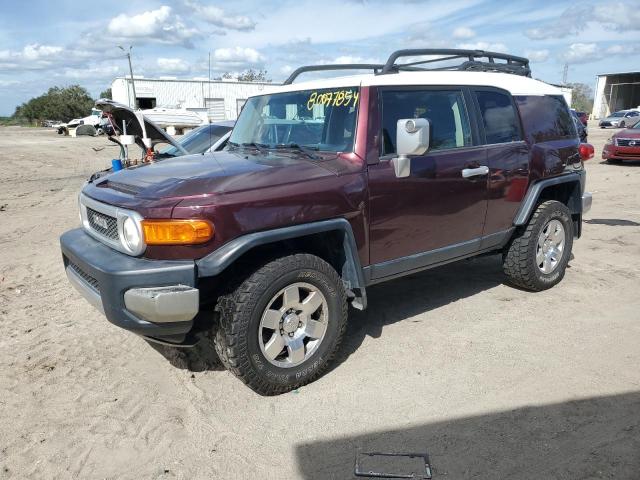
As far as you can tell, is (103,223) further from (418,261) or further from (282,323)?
(418,261)

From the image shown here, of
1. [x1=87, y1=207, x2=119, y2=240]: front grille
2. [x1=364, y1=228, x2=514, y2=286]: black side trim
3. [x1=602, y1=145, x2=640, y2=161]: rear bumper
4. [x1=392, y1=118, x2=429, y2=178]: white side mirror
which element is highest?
[x1=392, y1=118, x2=429, y2=178]: white side mirror

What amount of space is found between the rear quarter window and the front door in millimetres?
791

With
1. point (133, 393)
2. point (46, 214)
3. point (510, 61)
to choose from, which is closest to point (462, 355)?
point (133, 393)

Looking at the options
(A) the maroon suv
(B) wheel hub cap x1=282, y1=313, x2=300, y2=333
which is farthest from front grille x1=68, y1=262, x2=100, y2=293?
(B) wheel hub cap x1=282, y1=313, x2=300, y2=333

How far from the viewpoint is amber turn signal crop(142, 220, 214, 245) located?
2918 mm

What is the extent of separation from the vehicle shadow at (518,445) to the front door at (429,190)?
1.24 metres

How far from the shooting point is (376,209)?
364 cm

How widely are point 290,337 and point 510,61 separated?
3843mm

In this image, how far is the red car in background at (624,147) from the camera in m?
15.2

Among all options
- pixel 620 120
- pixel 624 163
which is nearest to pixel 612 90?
pixel 620 120

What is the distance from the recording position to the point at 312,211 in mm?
3295

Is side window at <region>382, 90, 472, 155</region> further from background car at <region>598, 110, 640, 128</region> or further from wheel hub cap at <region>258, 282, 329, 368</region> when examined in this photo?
background car at <region>598, 110, 640, 128</region>

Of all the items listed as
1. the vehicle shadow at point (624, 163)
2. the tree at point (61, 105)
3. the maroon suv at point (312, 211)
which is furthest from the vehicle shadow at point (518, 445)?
the tree at point (61, 105)

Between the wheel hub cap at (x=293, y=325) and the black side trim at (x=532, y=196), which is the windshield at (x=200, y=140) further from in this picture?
the wheel hub cap at (x=293, y=325)
